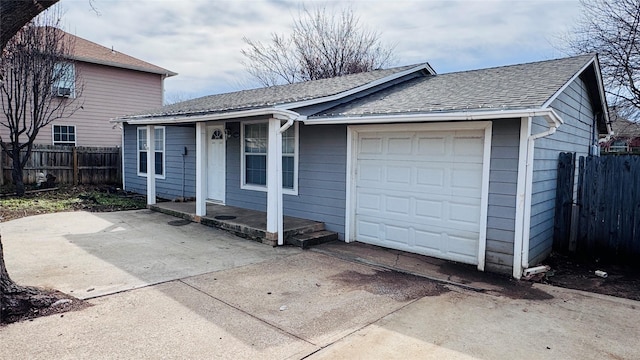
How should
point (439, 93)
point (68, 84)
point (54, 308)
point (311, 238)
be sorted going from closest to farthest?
point (54, 308) < point (439, 93) < point (311, 238) < point (68, 84)

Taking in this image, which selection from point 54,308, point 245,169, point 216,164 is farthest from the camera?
point 216,164

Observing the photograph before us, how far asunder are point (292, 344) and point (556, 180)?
5.67 metres

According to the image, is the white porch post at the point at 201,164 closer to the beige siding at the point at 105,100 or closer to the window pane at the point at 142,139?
the window pane at the point at 142,139

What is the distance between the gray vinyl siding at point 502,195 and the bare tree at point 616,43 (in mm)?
13158

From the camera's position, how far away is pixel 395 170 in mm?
6668

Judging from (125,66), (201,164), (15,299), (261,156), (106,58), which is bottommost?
(15,299)

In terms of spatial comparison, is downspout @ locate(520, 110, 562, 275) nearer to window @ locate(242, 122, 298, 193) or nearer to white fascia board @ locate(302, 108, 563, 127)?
white fascia board @ locate(302, 108, 563, 127)

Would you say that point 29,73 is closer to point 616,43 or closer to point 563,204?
point 563,204

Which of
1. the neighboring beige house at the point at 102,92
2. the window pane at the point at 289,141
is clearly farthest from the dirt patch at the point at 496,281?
the neighboring beige house at the point at 102,92

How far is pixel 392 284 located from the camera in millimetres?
4984

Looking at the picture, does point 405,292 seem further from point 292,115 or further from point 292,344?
point 292,115

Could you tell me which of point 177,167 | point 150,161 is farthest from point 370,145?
point 177,167

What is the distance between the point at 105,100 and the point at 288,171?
1224cm

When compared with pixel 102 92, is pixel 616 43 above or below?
above
